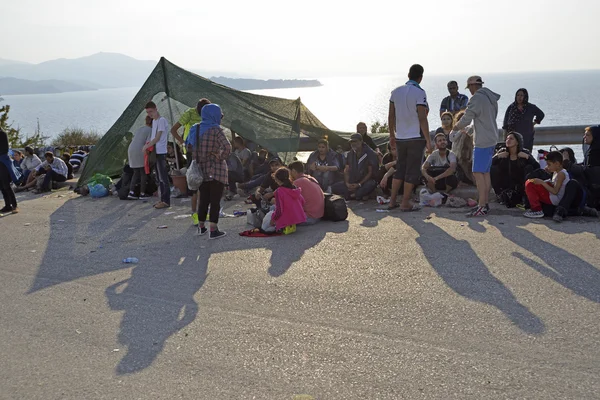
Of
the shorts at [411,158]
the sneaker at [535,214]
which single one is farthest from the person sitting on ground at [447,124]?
the sneaker at [535,214]

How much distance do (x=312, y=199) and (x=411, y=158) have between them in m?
1.55

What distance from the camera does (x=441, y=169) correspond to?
1019 cm

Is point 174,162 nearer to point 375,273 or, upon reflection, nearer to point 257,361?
point 375,273

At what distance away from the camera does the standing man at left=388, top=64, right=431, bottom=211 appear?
8.91 metres

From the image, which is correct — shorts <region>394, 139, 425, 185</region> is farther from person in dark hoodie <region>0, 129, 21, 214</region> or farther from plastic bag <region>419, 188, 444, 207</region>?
person in dark hoodie <region>0, 129, 21, 214</region>

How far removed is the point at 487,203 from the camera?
889 centimetres

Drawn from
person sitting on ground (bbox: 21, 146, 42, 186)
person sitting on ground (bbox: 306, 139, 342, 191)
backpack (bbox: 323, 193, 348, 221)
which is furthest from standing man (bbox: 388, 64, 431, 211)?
person sitting on ground (bbox: 21, 146, 42, 186)

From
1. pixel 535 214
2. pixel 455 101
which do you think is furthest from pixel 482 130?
pixel 455 101

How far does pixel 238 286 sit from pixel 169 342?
4.67ft

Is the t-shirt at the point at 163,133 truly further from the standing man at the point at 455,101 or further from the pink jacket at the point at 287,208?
the standing man at the point at 455,101

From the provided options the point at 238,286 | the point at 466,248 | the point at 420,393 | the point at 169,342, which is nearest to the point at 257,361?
the point at 169,342

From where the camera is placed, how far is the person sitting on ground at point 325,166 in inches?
449

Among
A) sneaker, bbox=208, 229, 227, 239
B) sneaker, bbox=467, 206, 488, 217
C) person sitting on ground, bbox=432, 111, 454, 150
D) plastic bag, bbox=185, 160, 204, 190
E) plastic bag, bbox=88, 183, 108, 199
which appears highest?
person sitting on ground, bbox=432, 111, 454, 150

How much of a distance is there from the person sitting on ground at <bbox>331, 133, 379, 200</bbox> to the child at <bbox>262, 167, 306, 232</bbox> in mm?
2358
